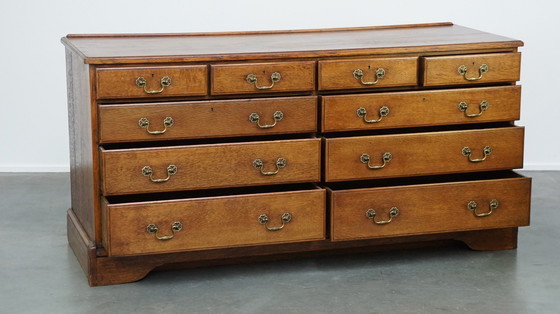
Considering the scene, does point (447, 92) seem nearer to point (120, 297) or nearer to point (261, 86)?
point (261, 86)

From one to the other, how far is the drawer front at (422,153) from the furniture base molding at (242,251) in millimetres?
277

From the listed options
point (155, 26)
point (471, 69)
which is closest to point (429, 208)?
point (471, 69)

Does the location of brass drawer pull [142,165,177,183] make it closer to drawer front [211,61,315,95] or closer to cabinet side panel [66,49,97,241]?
cabinet side panel [66,49,97,241]

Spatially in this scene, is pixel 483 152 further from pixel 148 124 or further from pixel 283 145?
pixel 148 124

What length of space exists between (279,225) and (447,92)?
77cm

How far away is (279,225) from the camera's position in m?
4.29

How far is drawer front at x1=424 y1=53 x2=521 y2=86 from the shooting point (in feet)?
14.2

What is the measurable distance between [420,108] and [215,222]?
0.84m

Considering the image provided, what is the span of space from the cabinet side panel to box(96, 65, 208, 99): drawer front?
0.08 metres

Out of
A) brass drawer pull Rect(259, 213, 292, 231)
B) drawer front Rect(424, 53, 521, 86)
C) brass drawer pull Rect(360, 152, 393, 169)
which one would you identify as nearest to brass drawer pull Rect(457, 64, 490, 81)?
drawer front Rect(424, 53, 521, 86)

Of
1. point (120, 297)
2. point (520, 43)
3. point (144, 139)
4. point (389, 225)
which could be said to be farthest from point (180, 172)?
point (520, 43)

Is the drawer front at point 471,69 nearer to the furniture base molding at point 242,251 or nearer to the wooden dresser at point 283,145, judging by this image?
the wooden dresser at point 283,145

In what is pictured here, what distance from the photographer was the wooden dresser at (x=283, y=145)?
4.11 meters

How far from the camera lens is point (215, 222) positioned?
4211mm
